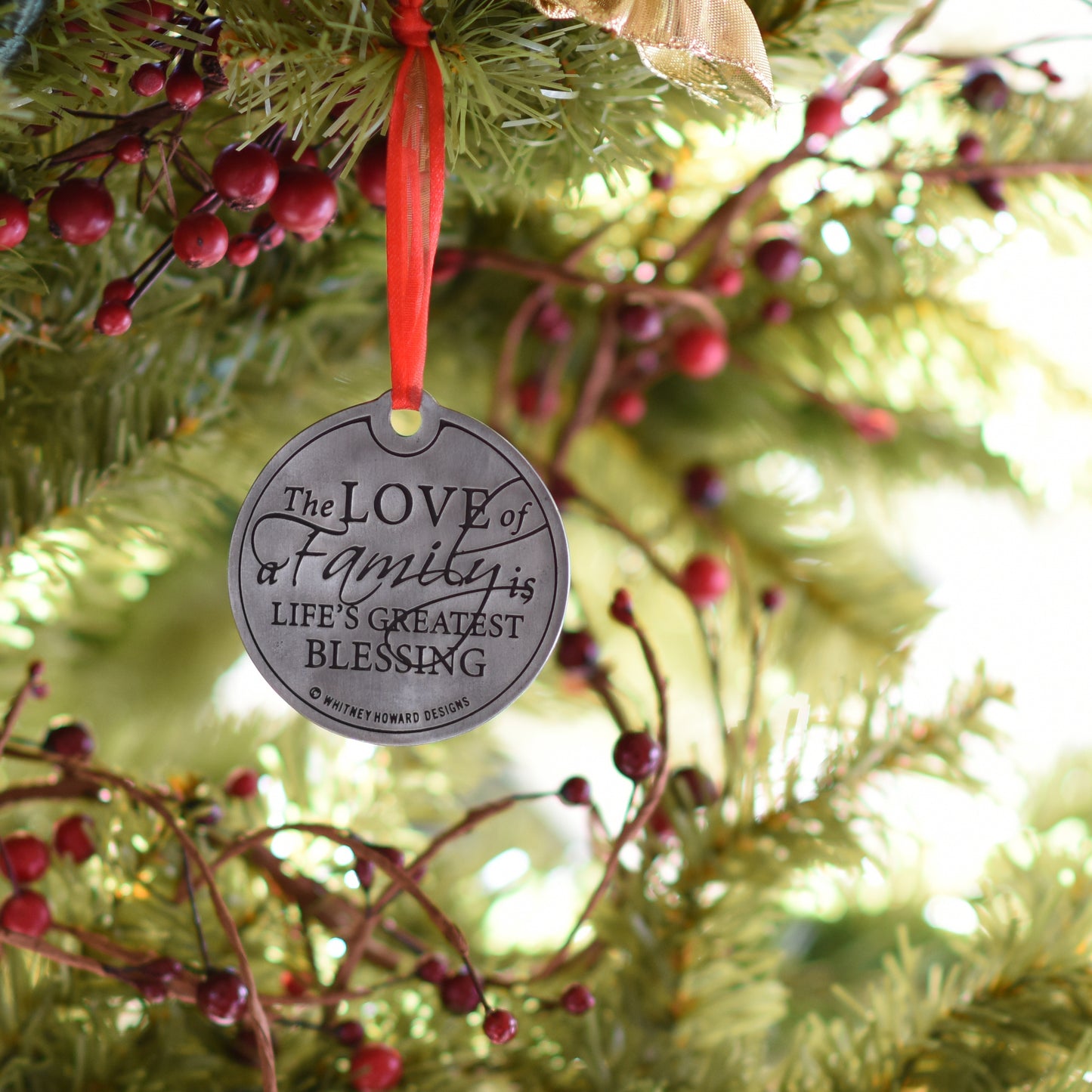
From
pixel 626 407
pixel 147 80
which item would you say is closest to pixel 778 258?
pixel 626 407

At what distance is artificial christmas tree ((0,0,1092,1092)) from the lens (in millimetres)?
357

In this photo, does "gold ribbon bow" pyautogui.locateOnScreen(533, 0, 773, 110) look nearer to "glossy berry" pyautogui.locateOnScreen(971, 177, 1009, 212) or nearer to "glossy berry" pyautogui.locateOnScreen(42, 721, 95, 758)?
"glossy berry" pyautogui.locateOnScreen(971, 177, 1009, 212)

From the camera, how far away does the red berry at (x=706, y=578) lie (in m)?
0.62

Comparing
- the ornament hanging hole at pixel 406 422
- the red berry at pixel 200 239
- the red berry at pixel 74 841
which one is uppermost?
the red berry at pixel 200 239

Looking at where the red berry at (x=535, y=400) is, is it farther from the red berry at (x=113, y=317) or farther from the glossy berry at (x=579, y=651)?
the red berry at (x=113, y=317)

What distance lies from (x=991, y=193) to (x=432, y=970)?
1.61ft

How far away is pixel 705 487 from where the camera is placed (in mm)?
688

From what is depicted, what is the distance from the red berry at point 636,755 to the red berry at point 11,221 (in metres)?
0.30

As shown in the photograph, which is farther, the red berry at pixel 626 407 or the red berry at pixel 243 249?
the red berry at pixel 626 407

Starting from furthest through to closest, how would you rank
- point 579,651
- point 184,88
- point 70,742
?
point 579,651 < point 70,742 < point 184,88

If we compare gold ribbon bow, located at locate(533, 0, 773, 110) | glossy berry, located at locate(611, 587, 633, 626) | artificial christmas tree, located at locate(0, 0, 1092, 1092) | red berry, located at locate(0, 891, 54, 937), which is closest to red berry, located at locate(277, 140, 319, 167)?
artificial christmas tree, located at locate(0, 0, 1092, 1092)

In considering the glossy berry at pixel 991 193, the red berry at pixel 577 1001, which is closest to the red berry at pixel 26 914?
the red berry at pixel 577 1001

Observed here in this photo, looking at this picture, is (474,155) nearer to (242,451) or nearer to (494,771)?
(242,451)

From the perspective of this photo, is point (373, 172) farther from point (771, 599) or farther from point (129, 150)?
point (771, 599)
